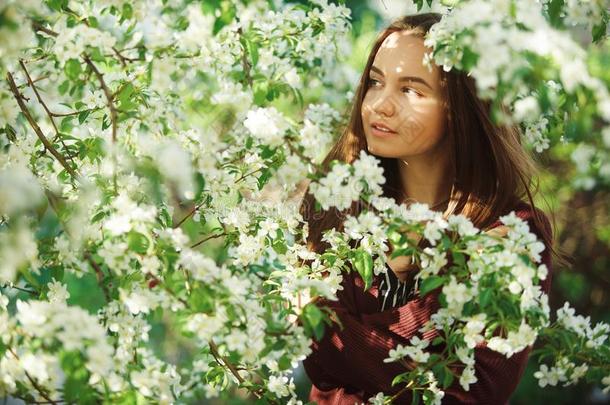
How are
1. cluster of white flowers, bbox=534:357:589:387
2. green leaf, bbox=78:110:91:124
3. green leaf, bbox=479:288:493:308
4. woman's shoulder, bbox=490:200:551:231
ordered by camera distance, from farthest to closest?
1. woman's shoulder, bbox=490:200:551:231
2. green leaf, bbox=78:110:91:124
3. cluster of white flowers, bbox=534:357:589:387
4. green leaf, bbox=479:288:493:308

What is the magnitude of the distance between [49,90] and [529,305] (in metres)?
1.41

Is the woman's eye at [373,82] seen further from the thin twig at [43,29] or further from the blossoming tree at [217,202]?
the thin twig at [43,29]

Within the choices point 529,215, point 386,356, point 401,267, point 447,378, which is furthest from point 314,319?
point 529,215

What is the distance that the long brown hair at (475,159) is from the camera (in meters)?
2.07

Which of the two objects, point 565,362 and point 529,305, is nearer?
point 529,305

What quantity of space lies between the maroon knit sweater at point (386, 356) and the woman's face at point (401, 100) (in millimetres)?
301

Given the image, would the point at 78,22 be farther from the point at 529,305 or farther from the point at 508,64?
the point at 529,305

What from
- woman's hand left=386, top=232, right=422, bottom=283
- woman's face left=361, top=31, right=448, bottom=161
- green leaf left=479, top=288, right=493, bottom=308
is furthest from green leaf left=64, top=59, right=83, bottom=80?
woman's hand left=386, top=232, right=422, bottom=283

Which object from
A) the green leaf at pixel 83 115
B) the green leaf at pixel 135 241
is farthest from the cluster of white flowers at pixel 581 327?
the green leaf at pixel 83 115

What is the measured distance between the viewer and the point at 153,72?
5.26 feet

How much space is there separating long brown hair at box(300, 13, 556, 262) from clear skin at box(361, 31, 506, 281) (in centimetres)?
4

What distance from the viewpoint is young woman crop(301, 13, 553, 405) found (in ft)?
6.39

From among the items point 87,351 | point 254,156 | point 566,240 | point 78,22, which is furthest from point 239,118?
point 566,240

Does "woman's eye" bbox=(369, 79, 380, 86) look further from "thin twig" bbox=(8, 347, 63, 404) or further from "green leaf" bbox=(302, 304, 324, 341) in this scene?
"thin twig" bbox=(8, 347, 63, 404)
